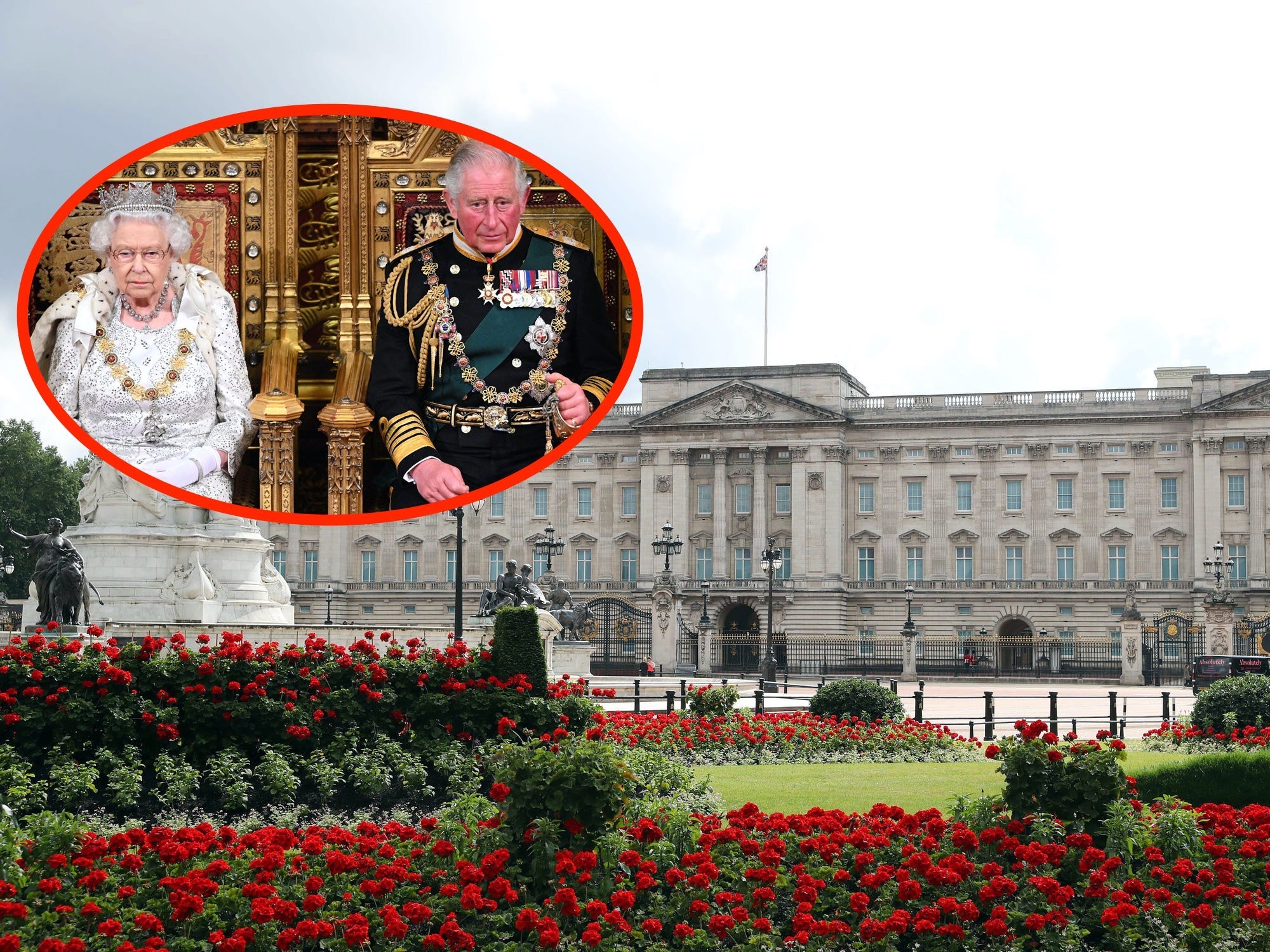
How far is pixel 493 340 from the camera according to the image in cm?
384

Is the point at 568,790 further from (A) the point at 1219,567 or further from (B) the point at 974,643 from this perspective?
(B) the point at 974,643

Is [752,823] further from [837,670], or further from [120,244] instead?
[837,670]

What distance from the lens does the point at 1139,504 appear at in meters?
71.6

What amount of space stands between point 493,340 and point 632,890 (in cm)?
485

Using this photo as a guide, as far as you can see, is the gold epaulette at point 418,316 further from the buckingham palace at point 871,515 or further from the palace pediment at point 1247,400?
the palace pediment at point 1247,400

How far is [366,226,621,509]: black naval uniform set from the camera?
3.81 m

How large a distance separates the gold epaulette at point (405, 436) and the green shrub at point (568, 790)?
14.2ft

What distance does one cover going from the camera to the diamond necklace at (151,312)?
3.78 metres

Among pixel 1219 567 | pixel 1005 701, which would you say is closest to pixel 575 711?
pixel 1005 701

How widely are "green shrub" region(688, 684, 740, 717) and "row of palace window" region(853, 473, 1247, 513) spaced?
53.8 meters

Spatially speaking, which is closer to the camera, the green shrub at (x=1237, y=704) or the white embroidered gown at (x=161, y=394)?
the white embroidered gown at (x=161, y=394)

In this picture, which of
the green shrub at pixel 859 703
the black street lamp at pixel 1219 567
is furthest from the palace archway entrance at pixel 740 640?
the green shrub at pixel 859 703

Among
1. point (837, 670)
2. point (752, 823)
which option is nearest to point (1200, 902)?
point (752, 823)

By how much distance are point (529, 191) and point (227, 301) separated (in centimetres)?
89
